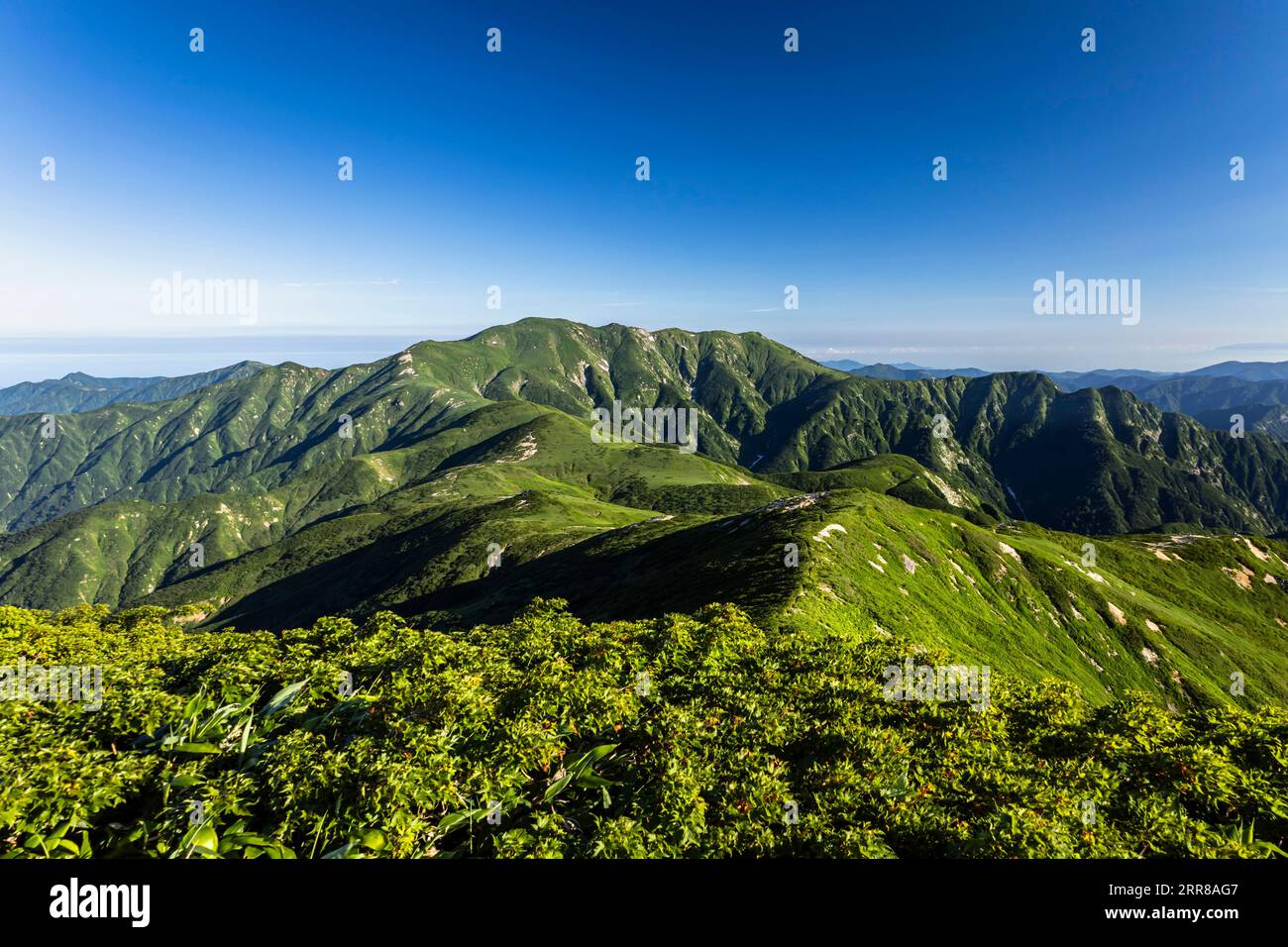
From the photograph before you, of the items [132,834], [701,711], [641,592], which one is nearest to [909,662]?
[701,711]

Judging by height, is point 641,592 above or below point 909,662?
below

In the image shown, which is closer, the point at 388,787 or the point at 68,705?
the point at 388,787

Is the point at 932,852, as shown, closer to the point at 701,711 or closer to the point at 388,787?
the point at 701,711
